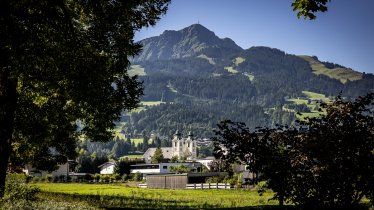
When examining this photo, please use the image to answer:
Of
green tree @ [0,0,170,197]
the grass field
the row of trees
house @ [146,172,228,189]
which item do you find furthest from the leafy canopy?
house @ [146,172,228,189]

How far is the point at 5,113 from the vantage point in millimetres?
17078

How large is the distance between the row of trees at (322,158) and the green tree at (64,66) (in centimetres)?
709

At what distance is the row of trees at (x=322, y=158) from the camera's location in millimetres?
10016

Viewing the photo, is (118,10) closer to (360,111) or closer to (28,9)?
(28,9)

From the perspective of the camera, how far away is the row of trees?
10016 mm

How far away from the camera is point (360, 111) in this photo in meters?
11.3

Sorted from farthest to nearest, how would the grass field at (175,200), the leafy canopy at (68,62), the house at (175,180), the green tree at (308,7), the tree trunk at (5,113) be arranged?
the house at (175,180) → the grass field at (175,200) → the tree trunk at (5,113) → the leafy canopy at (68,62) → the green tree at (308,7)

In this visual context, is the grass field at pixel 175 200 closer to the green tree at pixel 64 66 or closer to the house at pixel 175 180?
the green tree at pixel 64 66

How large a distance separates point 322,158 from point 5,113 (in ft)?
42.4

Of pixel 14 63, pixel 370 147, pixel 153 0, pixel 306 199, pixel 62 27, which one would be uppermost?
pixel 153 0

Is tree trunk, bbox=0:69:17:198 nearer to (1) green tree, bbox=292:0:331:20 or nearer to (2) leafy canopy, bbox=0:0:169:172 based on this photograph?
(2) leafy canopy, bbox=0:0:169:172

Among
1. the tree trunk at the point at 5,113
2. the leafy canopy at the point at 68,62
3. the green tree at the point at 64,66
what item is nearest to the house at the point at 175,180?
the leafy canopy at the point at 68,62

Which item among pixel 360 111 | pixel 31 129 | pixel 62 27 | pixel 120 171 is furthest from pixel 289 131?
pixel 120 171

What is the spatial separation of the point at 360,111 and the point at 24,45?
10259 mm
